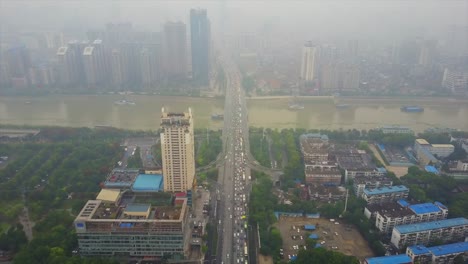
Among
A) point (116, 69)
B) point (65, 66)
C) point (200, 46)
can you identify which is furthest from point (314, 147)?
point (65, 66)

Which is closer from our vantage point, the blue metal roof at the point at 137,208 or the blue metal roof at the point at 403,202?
the blue metal roof at the point at 137,208

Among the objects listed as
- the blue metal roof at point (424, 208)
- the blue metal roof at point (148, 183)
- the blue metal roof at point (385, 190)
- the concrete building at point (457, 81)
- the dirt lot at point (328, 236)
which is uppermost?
the concrete building at point (457, 81)

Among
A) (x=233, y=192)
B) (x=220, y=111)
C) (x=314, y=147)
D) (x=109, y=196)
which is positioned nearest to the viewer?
(x=109, y=196)

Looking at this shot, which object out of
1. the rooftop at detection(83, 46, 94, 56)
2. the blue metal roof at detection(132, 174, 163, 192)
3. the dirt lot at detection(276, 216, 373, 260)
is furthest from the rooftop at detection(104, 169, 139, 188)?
the rooftop at detection(83, 46, 94, 56)

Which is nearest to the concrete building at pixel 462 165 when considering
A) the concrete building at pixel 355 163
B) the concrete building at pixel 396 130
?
the concrete building at pixel 355 163

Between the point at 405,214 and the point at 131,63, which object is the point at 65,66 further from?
the point at 405,214

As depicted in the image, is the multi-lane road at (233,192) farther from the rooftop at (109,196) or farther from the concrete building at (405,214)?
the concrete building at (405,214)
